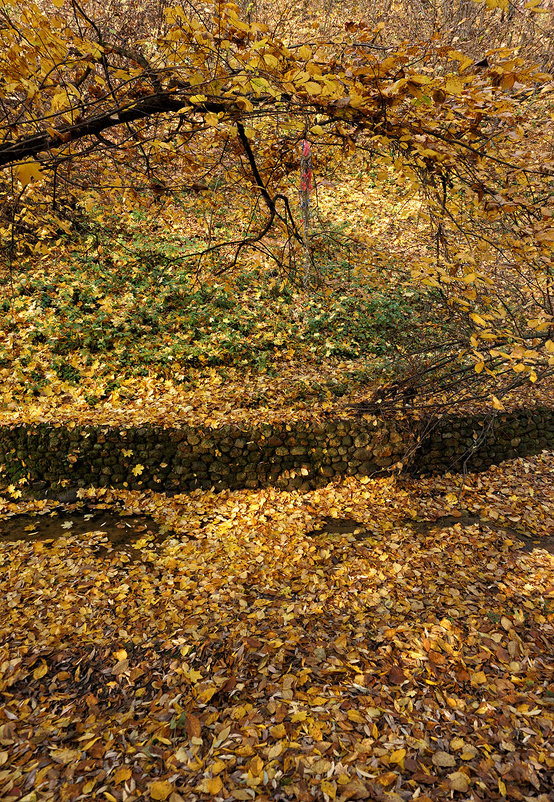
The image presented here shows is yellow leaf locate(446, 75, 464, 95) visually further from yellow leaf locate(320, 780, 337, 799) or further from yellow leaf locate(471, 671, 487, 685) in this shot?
yellow leaf locate(471, 671, 487, 685)

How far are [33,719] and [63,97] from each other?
159 inches

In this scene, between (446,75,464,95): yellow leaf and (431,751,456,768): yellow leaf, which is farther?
(431,751,456,768): yellow leaf

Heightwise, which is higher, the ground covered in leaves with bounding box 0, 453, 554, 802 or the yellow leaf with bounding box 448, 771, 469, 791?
the ground covered in leaves with bounding box 0, 453, 554, 802

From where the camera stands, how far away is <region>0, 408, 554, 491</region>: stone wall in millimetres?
6711

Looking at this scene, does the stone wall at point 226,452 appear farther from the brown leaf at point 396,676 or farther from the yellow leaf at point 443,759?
the yellow leaf at point 443,759

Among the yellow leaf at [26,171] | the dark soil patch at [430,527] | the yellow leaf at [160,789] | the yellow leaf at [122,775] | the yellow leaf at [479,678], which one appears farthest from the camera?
the dark soil patch at [430,527]

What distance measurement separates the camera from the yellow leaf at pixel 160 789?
8.96ft

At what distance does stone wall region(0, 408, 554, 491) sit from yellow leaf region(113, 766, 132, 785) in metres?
4.20

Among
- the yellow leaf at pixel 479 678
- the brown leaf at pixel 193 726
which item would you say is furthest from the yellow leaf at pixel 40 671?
the yellow leaf at pixel 479 678

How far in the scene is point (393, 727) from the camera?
10.5 feet

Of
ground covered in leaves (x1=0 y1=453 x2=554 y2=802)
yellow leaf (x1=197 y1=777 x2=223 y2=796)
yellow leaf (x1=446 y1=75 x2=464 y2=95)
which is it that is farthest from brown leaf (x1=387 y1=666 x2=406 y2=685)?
yellow leaf (x1=446 y1=75 x2=464 y2=95)

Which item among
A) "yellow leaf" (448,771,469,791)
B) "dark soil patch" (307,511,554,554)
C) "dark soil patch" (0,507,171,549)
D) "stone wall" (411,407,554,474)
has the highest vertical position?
"stone wall" (411,407,554,474)

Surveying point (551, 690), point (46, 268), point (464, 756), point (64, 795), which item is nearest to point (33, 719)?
point (64, 795)

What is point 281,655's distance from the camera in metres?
3.82
